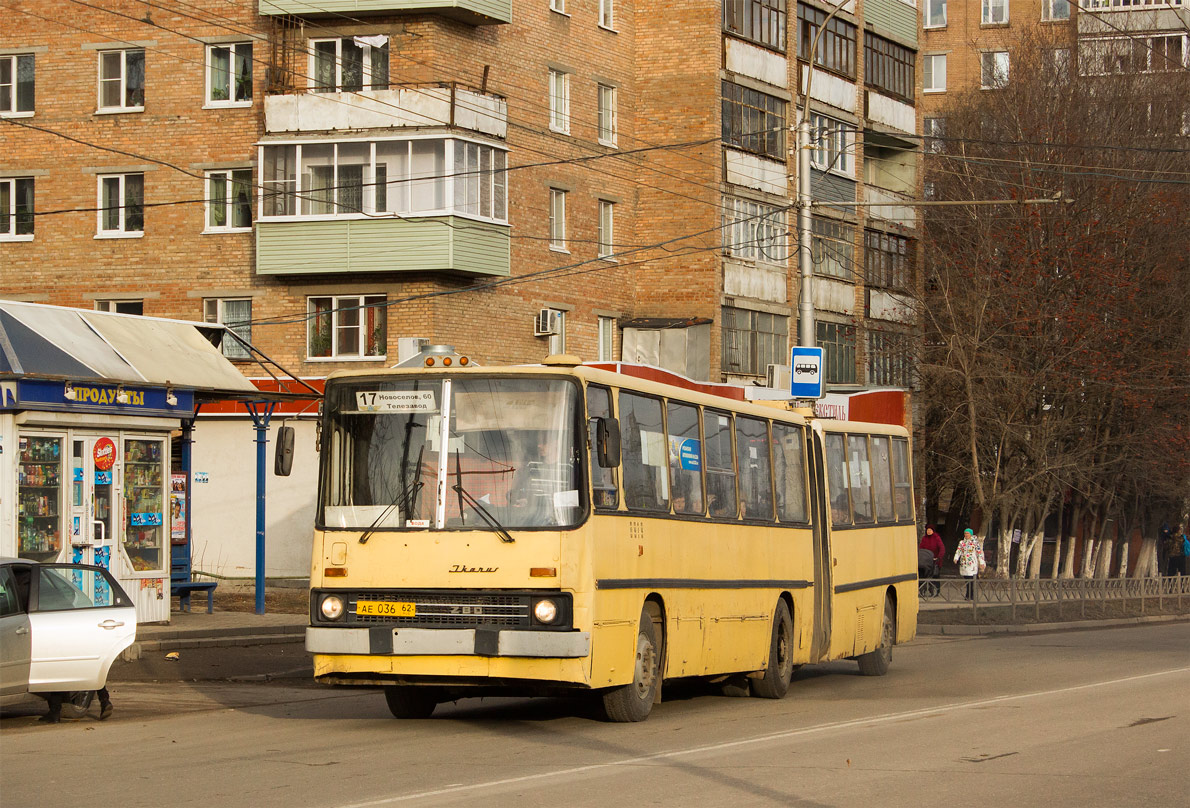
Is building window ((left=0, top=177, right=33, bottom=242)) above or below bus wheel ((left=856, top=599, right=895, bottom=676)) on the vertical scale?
above

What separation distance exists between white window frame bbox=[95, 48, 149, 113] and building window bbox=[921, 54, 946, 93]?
44803 mm

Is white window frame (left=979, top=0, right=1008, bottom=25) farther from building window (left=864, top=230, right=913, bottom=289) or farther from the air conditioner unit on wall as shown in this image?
the air conditioner unit on wall

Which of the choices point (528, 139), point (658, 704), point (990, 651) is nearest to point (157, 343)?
point (658, 704)

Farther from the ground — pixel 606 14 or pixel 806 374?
pixel 606 14

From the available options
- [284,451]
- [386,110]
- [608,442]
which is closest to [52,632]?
[284,451]

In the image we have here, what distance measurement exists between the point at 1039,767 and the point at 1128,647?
1432 cm

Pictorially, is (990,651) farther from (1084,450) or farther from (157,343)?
(1084,450)

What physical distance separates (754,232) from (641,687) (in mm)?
32934

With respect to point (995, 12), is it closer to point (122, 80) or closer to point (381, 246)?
point (381, 246)

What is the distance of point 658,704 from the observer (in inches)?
599

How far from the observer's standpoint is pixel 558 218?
4138cm

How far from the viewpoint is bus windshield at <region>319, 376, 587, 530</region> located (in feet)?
40.4

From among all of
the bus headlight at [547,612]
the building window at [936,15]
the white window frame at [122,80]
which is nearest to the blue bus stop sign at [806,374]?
the bus headlight at [547,612]

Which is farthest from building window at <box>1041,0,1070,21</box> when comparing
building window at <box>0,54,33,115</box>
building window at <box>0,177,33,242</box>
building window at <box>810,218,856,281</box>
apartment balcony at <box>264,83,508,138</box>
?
building window at <box>0,177,33,242</box>
